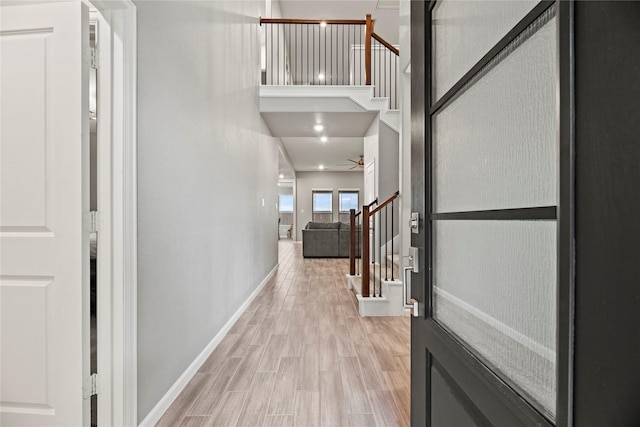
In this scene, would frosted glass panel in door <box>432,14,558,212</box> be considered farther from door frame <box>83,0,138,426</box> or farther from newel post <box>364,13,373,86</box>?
newel post <box>364,13,373,86</box>

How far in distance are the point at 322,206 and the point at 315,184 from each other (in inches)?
38.3

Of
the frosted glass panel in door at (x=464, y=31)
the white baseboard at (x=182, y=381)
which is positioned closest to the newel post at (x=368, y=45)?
the white baseboard at (x=182, y=381)

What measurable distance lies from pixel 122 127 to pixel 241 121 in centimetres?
238

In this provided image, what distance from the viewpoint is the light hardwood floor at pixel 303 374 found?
6.16 feet

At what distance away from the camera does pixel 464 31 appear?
87cm

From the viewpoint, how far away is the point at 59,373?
151 cm

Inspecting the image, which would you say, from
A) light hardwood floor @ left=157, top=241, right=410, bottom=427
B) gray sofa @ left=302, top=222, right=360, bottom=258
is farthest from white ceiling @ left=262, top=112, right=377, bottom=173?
light hardwood floor @ left=157, top=241, right=410, bottom=427

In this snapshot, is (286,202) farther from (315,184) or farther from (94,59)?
(94,59)

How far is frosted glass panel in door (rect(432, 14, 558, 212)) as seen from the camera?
58 centimetres

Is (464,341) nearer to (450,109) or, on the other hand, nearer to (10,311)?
(450,109)

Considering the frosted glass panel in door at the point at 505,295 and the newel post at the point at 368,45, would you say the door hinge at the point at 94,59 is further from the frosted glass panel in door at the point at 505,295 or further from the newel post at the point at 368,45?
the newel post at the point at 368,45

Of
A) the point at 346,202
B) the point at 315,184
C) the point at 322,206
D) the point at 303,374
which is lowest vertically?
the point at 303,374

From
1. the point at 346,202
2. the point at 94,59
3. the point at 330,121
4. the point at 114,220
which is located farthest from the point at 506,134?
the point at 346,202

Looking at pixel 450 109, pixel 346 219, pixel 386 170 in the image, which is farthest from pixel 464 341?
pixel 346 219
